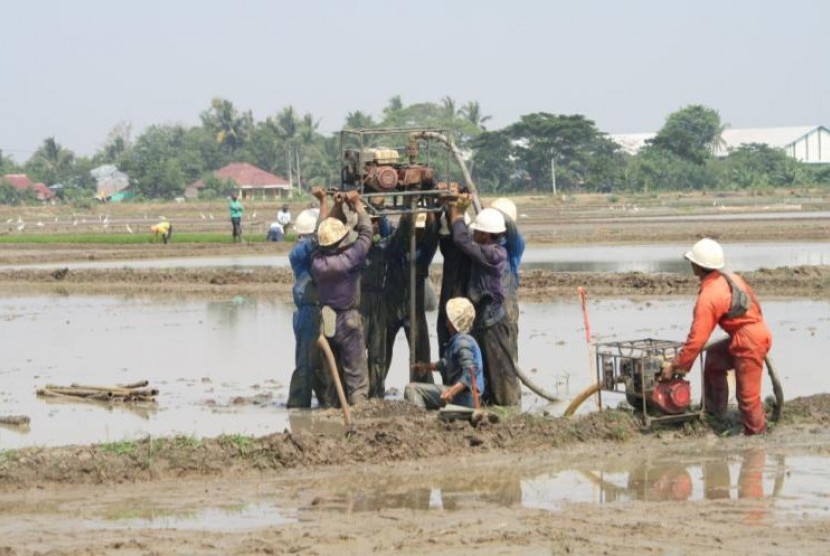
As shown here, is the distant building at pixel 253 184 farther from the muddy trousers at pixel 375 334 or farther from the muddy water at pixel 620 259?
the muddy trousers at pixel 375 334

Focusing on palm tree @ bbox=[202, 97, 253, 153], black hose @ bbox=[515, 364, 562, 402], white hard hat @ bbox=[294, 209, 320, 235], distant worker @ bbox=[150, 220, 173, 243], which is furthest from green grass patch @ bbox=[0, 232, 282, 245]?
palm tree @ bbox=[202, 97, 253, 153]

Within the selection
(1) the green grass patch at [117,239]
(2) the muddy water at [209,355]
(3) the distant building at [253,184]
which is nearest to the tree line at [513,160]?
(3) the distant building at [253,184]

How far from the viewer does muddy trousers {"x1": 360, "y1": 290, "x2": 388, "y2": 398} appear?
1195 cm

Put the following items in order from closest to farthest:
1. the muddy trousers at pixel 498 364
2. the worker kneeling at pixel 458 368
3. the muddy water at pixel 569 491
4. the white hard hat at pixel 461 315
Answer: the muddy water at pixel 569 491 → the worker kneeling at pixel 458 368 → the white hard hat at pixel 461 315 → the muddy trousers at pixel 498 364

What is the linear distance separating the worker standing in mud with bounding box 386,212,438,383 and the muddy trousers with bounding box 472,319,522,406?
68cm

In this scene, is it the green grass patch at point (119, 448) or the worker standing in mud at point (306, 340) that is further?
the worker standing in mud at point (306, 340)

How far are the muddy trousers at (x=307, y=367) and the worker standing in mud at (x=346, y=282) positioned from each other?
43 cm

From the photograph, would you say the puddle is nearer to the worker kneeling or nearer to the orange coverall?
the orange coverall

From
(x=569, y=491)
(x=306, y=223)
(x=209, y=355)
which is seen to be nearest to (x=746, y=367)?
(x=569, y=491)

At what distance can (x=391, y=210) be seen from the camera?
37.4 feet

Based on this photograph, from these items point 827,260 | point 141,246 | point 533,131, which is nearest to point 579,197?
point 533,131

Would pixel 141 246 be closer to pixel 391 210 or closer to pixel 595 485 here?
pixel 391 210

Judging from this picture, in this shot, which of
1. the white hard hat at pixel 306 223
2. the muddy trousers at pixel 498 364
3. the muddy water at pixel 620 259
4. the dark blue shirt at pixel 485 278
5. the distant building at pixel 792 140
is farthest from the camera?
the distant building at pixel 792 140

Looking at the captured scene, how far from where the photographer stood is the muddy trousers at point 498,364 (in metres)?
11.3
